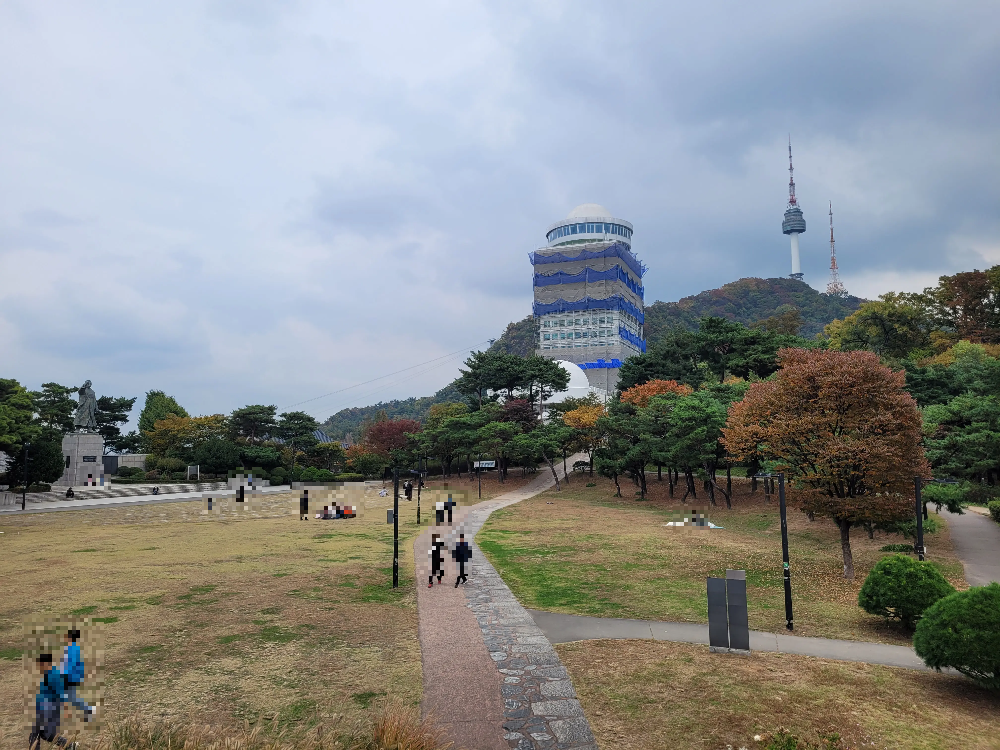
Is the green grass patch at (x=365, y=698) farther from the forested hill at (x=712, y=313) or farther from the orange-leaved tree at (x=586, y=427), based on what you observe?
the forested hill at (x=712, y=313)

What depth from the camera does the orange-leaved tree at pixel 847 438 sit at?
1627 cm

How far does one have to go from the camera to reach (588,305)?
106m

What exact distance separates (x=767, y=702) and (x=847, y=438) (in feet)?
36.3

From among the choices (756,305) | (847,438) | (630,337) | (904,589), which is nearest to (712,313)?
(756,305)

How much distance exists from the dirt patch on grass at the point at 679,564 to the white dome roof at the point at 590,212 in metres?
91.8

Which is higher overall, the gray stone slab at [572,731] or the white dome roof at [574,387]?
the white dome roof at [574,387]

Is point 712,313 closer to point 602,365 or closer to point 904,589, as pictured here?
point 602,365

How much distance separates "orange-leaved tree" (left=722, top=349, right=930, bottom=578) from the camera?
640 inches

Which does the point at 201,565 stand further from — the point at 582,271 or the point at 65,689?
the point at 582,271

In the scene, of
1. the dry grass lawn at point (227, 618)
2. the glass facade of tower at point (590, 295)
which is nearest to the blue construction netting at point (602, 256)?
the glass facade of tower at point (590, 295)

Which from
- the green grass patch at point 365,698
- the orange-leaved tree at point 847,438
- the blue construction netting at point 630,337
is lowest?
the green grass patch at point 365,698

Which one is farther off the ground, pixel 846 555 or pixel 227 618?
pixel 846 555

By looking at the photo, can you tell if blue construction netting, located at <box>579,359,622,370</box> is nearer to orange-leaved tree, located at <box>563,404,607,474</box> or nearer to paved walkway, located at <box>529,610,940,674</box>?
orange-leaved tree, located at <box>563,404,607,474</box>

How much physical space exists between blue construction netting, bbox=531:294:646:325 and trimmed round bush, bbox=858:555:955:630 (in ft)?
313
